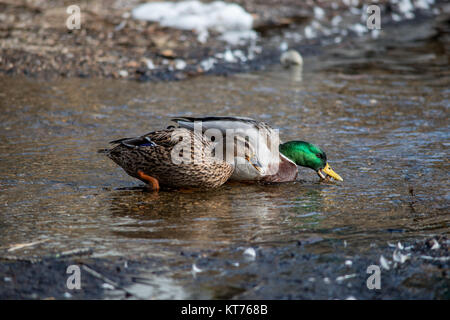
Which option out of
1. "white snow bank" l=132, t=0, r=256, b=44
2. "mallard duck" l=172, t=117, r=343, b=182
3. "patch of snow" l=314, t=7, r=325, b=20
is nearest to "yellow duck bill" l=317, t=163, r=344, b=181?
"mallard duck" l=172, t=117, r=343, b=182

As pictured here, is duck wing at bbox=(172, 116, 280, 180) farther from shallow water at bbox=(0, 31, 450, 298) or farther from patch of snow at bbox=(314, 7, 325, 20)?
patch of snow at bbox=(314, 7, 325, 20)

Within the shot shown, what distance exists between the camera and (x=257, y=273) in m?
3.79

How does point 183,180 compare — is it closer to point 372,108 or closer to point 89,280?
point 89,280

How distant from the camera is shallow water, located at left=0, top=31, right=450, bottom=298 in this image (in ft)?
14.5

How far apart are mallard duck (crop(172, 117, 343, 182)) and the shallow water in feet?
0.47

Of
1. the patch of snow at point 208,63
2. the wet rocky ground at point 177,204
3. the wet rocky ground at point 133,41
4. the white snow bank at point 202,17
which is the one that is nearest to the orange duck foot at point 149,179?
the wet rocky ground at point 177,204

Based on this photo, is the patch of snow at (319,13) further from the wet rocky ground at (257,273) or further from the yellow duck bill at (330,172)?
the wet rocky ground at (257,273)

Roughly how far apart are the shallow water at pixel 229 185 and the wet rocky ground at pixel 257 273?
83 mm

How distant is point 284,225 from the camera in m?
4.64

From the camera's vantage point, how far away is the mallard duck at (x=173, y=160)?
210 inches

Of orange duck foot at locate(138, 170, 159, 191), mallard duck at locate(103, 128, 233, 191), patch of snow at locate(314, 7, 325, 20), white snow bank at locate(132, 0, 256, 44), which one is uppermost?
patch of snow at locate(314, 7, 325, 20)

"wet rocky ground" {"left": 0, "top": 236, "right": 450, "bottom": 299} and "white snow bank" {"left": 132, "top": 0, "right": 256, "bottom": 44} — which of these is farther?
"white snow bank" {"left": 132, "top": 0, "right": 256, "bottom": 44}

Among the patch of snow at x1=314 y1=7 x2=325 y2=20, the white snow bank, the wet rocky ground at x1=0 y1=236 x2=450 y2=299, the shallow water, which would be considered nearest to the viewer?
the wet rocky ground at x1=0 y1=236 x2=450 y2=299

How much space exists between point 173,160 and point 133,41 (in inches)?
234
